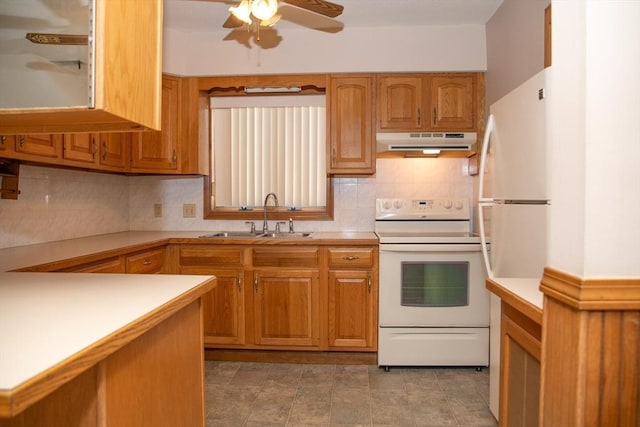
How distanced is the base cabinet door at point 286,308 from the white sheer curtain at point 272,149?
2.55 feet

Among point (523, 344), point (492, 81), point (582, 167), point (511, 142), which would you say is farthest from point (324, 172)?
point (582, 167)

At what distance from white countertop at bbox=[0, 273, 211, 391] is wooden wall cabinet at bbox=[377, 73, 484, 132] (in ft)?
7.12

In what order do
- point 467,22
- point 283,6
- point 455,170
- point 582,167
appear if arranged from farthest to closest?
point 455,170
point 467,22
point 283,6
point 582,167

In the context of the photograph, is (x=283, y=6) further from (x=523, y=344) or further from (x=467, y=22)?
(x=523, y=344)

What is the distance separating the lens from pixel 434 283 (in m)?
2.76

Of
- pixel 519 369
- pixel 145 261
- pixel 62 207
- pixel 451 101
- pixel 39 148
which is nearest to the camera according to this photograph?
pixel 519 369

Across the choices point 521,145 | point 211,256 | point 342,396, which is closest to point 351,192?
point 211,256

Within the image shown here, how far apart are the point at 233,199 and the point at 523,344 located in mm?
2648

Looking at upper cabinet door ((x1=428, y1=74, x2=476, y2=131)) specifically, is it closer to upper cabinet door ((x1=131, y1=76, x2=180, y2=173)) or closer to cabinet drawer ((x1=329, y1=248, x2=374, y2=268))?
cabinet drawer ((x1=329, y1=248, x2=374, y2=268))

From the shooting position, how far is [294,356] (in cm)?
290

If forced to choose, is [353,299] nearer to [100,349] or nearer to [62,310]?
[62,310]

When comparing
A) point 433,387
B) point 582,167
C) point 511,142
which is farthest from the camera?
point 433,387

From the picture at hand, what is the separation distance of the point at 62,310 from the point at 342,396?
6.09ft

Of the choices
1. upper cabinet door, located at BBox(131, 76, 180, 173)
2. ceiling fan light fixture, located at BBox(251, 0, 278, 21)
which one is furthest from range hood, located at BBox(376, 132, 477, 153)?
upper cabinet door, located at BBox(131, 76, 180, 173)
